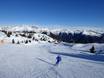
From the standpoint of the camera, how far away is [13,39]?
103 meters

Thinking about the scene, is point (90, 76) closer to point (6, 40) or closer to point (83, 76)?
point (83, 76)

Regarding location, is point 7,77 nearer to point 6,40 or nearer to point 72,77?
point 72,77

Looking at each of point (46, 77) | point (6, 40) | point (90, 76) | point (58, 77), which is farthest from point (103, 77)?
point (6, 40)

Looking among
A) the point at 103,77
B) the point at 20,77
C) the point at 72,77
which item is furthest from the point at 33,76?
the point at 103,77

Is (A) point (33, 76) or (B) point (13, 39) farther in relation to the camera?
(B) point (13, 39)

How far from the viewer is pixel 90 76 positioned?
2011 centimetres

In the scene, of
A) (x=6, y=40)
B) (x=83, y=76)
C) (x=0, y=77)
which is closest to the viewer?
(x=0, y=77)

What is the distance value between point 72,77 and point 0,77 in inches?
300

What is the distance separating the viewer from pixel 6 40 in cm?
10088

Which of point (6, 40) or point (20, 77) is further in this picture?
point (6, 40)

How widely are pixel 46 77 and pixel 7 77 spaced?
4081 mm

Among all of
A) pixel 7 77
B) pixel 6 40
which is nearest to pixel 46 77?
pixel 7 77

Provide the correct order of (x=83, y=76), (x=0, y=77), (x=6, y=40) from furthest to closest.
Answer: (x=6, y=40)
(x=83, y=76)
(x=0, y=77)

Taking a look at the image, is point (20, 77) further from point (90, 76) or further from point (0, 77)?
point (90, 76)
